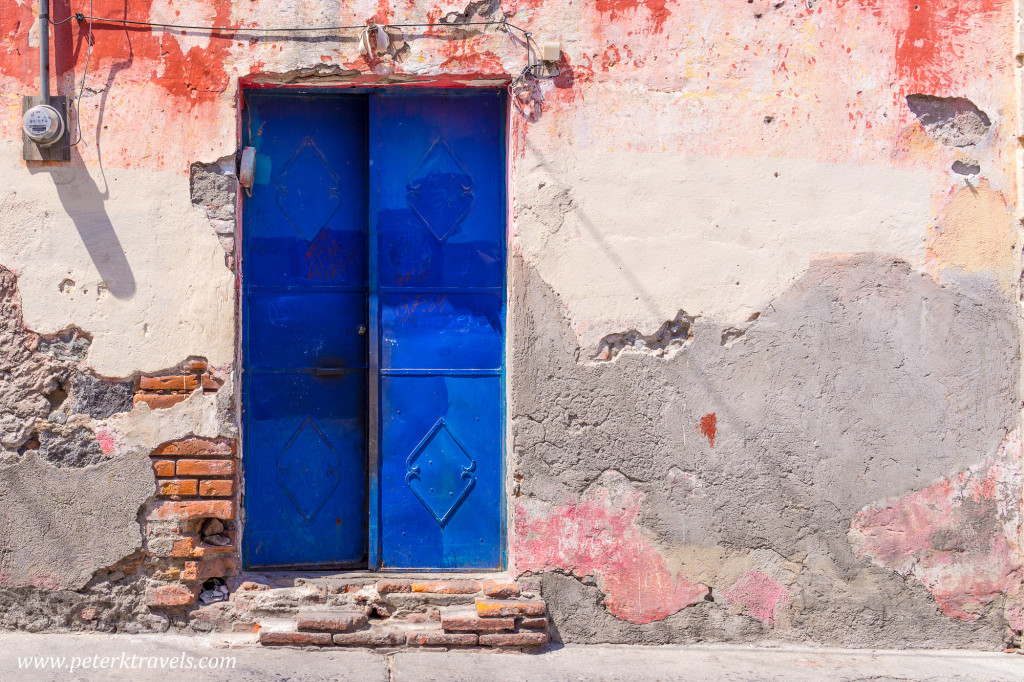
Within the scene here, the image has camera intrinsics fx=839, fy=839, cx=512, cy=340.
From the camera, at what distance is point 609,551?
3.41m

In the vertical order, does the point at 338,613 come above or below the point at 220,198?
below

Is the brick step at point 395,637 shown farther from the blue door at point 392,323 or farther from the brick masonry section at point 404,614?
the blue door at point 392,323

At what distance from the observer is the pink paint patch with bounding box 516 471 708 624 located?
3.41 metres

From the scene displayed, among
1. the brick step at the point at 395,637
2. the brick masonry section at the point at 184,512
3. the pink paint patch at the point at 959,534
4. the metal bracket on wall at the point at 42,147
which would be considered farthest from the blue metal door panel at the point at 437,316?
the pink paint patch at the point at 959,534

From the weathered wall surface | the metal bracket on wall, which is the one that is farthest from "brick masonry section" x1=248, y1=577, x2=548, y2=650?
the metal bracket on wall

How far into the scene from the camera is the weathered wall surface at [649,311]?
11.0 ft

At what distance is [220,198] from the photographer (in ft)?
11.1

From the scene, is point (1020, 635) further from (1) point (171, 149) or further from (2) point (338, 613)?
(1) point (171, 149)

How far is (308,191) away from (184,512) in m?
1.42

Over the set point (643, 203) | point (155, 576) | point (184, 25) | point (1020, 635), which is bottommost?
point (1020, 635)

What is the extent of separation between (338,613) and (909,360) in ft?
8.33

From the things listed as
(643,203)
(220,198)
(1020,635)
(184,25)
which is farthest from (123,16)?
(1020,635)

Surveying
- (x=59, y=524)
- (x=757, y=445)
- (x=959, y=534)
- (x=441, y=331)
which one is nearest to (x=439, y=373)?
A: (x=441, y=331)

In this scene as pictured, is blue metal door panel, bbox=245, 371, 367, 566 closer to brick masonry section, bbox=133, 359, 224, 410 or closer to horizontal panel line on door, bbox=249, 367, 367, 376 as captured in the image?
horizontal panel line on door, bbox=249, 367, 367, 376
